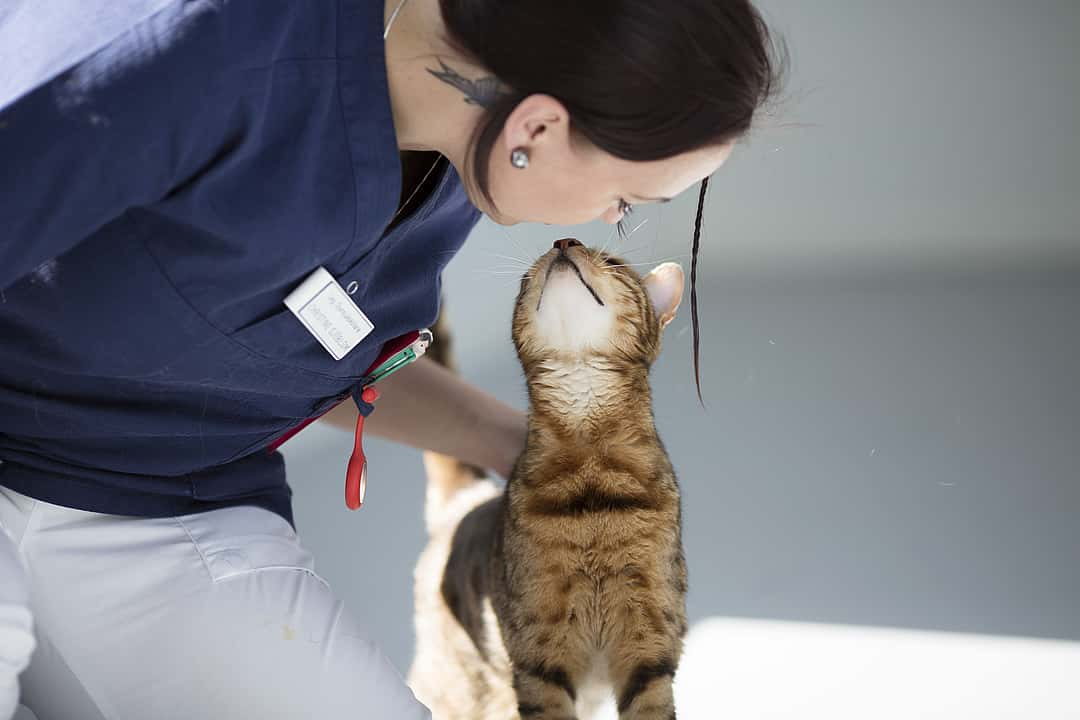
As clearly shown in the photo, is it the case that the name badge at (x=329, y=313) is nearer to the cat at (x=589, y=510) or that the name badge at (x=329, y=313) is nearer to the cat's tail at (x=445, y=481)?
the cat at (x=589, y=510)

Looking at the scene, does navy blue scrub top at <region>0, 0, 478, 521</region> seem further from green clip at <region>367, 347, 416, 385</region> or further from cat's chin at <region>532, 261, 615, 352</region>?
cat's chin at <region>532, 261, 615, 352</region>

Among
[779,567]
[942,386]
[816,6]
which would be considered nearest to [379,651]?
[779,567]

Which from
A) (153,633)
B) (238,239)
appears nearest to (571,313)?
(238,239)

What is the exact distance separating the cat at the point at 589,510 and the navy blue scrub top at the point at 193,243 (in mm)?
187

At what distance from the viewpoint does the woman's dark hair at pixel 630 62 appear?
2.97 ft

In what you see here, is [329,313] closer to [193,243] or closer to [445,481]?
[193,243]

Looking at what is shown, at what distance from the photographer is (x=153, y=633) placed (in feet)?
4.02

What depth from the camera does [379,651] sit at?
52.7 inches

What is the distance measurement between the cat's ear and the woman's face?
1.33 feet

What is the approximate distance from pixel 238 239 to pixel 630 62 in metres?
0.40

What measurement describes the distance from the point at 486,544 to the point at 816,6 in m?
1.85

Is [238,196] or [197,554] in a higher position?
[238,196]

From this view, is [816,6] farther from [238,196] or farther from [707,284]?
[238,196]

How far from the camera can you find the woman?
909 millimetres
